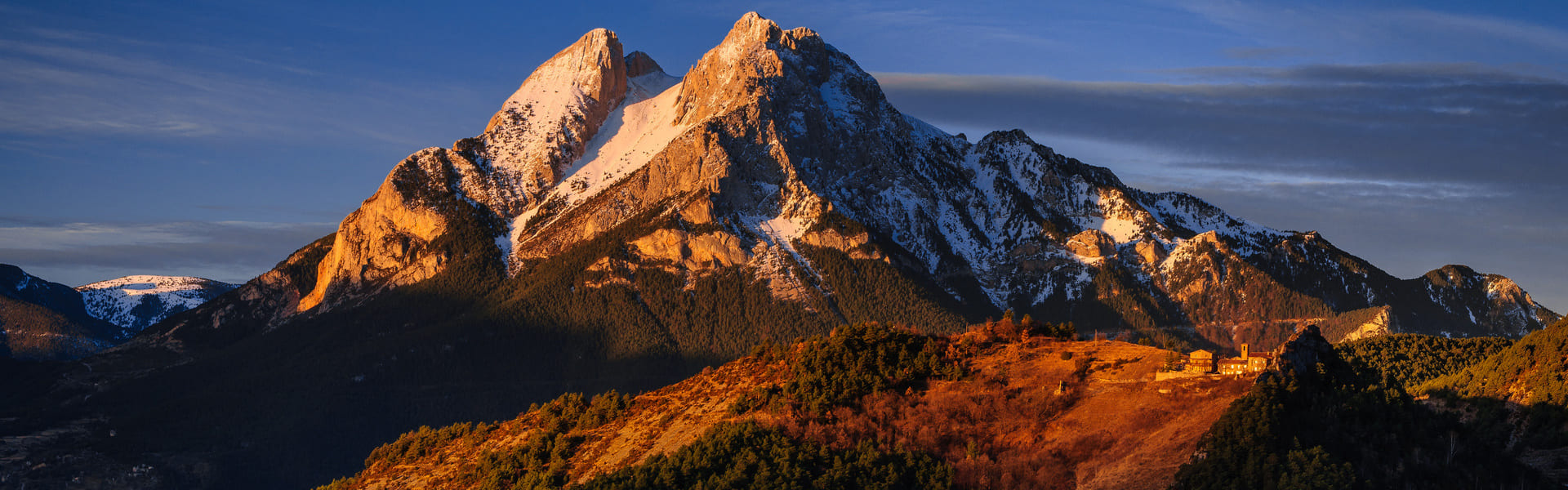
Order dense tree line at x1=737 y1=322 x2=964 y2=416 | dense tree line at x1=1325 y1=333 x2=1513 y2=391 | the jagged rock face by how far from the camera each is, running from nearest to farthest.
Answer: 1. the jagged rock face
2. dense tree line at x1=737 y1=322 x2=964 y2=416
3. dense tree line at x1=1325 y1=333 x2=1513 y2=391

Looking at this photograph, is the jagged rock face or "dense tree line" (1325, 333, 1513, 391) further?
"dense tree line" (1325, 333, 1513, 391)

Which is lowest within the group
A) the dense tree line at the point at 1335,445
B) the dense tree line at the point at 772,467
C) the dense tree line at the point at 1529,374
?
the dense tree line at the point at 772,467

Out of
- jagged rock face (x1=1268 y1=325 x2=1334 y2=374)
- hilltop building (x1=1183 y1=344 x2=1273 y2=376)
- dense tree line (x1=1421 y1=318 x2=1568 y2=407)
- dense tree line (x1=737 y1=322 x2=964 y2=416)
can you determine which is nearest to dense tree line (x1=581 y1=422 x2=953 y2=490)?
dense tree line (x1=737 y1=322 x2=964 y2=416)

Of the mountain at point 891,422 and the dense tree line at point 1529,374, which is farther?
the dense tree line at point 1529,374

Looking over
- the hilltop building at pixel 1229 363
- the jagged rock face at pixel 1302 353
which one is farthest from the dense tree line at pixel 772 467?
the jagged rock face at pixel 1302 353

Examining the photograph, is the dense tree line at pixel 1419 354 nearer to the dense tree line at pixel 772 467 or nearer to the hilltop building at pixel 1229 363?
the hilltop building at pixel 1229 363

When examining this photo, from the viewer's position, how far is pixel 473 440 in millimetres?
128000

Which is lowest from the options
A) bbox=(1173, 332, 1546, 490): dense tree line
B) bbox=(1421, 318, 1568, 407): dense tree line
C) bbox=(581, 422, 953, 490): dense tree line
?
bbox=(581, 422, 953, 490): dense tree line

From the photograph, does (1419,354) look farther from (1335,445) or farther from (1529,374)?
(1335,445)

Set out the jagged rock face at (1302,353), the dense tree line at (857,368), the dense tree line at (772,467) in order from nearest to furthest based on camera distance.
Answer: the jagged rock face at (1302,353)
the dense tree line at (772,467)
the dense tree line at (857,368)

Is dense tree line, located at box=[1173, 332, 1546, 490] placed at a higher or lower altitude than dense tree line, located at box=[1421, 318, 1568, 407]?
lower

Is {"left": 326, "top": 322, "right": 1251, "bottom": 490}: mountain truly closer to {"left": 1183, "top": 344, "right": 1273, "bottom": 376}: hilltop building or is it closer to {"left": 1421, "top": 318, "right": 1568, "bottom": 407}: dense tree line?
{"left": 1183, "top": 344, "right": 1273, "bottom": 376}: hilltop building

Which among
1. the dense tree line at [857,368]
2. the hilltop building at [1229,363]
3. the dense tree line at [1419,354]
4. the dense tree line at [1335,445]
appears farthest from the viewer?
the dense tree line at [1419,354]

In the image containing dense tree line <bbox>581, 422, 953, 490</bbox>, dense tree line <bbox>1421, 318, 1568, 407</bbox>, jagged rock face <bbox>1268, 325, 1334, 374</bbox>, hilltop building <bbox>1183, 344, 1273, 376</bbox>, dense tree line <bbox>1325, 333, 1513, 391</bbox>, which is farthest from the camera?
dense tree line <bbox>1325, 333, 1513, 391</bbox>
